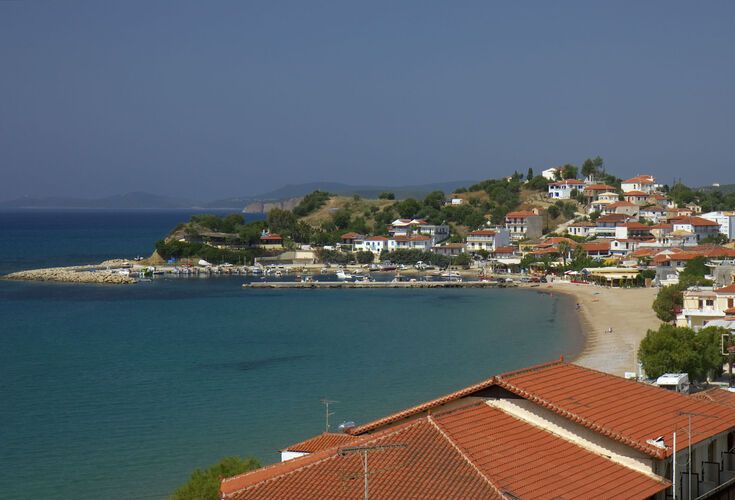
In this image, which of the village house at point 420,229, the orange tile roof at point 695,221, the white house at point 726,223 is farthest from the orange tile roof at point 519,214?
the white house at point 726,223

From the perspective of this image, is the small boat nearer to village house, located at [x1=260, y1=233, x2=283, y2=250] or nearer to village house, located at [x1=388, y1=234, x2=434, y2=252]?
village house, located at [x1=388, y1=234, x2=434, y2=252]

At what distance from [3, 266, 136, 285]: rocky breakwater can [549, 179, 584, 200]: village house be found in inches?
1704

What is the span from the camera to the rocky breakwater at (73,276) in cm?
6869

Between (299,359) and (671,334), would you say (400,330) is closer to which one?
(299,359)

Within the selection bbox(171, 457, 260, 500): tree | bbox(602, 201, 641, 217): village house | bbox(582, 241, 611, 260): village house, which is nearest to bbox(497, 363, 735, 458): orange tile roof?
bbox(171, 457, 260, 500): tree

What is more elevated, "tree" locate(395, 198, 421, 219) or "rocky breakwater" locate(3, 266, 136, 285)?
"tree" locate(395, 198, 421, 219)

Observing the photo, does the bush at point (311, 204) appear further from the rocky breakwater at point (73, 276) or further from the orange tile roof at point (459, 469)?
the orange tile roof at point (459, 469)

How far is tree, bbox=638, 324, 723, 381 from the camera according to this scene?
22.0m

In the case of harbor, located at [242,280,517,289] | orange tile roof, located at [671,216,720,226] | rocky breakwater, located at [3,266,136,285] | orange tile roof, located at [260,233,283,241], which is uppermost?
orange tile roof, located at [671,216,720,226]

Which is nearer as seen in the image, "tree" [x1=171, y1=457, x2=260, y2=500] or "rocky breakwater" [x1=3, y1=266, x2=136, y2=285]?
"tree" [x1=171, y1=457, x2=260, y2=500]

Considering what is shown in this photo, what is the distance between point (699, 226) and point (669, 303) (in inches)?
1422

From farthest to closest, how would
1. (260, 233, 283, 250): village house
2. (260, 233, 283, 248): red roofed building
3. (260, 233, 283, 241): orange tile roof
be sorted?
1. (260, 233, 283, 241): orange tile roof
2. (260, 233, 283, 248): red roofed building
3. (260, 233, 283, 250): village house

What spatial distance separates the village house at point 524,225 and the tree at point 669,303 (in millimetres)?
43594

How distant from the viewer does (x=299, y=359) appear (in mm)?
33156
